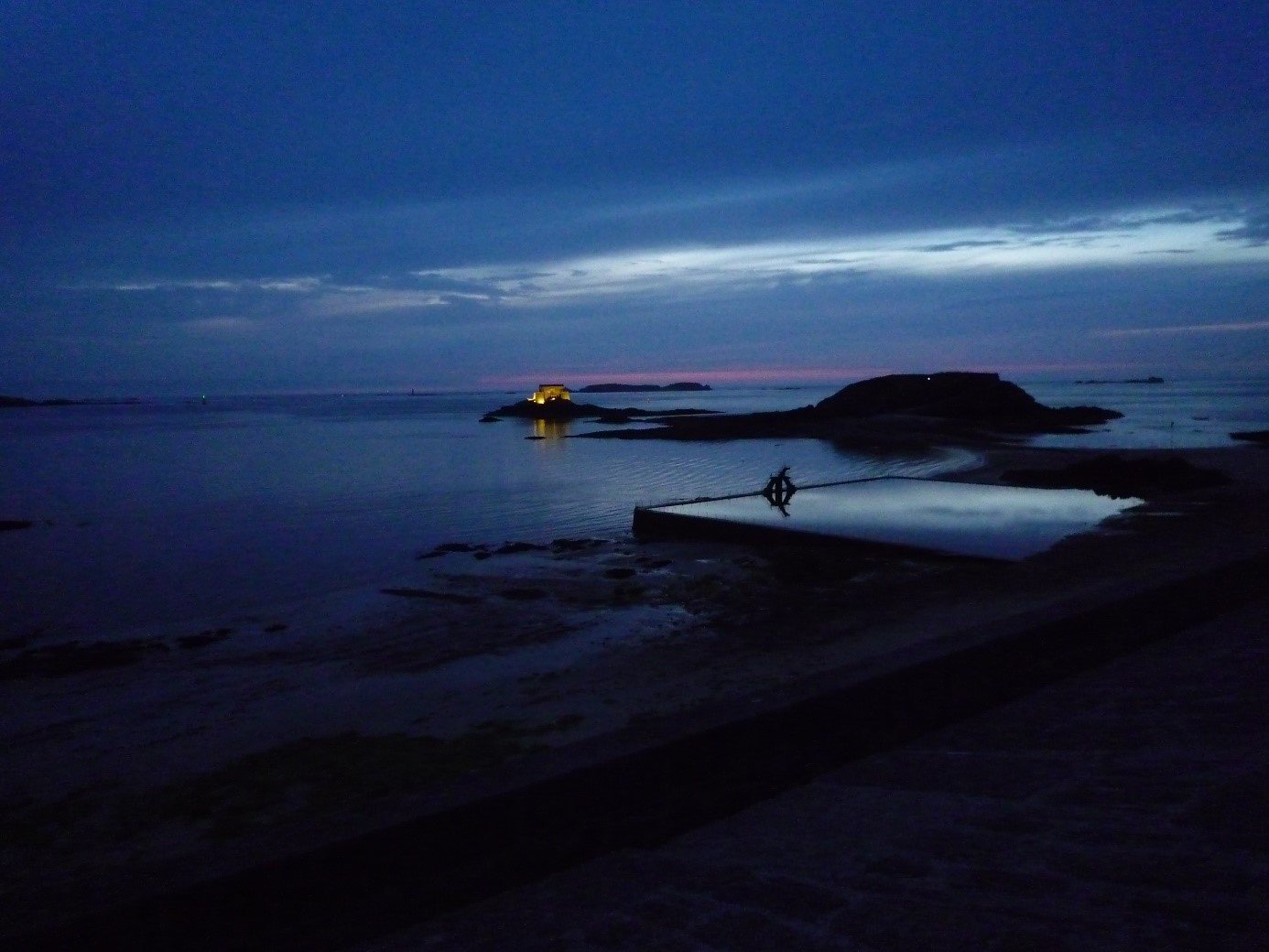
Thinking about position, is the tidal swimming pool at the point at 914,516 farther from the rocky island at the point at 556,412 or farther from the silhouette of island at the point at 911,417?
the rocky island at the point at 556,412

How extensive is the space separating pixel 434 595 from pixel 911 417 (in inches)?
2088

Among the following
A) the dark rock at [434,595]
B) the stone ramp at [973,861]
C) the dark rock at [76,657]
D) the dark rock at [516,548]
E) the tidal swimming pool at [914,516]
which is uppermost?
the stone ramp at [973,861]

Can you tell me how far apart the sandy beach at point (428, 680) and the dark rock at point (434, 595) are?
9cm

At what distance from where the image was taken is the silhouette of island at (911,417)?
58594mm

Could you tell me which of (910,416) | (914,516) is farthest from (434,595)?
(910,416)

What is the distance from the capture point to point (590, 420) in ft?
326

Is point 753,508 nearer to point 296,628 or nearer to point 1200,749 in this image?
point 296,628

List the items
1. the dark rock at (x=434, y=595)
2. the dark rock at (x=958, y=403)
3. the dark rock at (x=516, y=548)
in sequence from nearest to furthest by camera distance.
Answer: the dark rock at (x=434, y=595) → the dark rock at (x=516, y=548) → the dark rock at (x=958, y=403)

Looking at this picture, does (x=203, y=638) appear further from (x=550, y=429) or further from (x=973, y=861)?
(x=550, y=429)

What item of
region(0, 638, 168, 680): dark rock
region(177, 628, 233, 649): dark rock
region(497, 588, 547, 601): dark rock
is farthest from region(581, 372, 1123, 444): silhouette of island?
region(0, 638, 168, 680): dark rock

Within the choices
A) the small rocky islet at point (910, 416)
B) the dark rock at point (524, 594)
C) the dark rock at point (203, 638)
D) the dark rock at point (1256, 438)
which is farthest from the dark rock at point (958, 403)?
the dark rock at point (203, 638)

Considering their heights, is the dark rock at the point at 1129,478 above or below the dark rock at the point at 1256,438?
below

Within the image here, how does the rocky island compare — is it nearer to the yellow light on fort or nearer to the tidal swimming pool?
the yellow light on fort

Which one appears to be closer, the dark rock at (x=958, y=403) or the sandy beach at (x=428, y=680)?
the sandy beach at (x=428, y=680)
